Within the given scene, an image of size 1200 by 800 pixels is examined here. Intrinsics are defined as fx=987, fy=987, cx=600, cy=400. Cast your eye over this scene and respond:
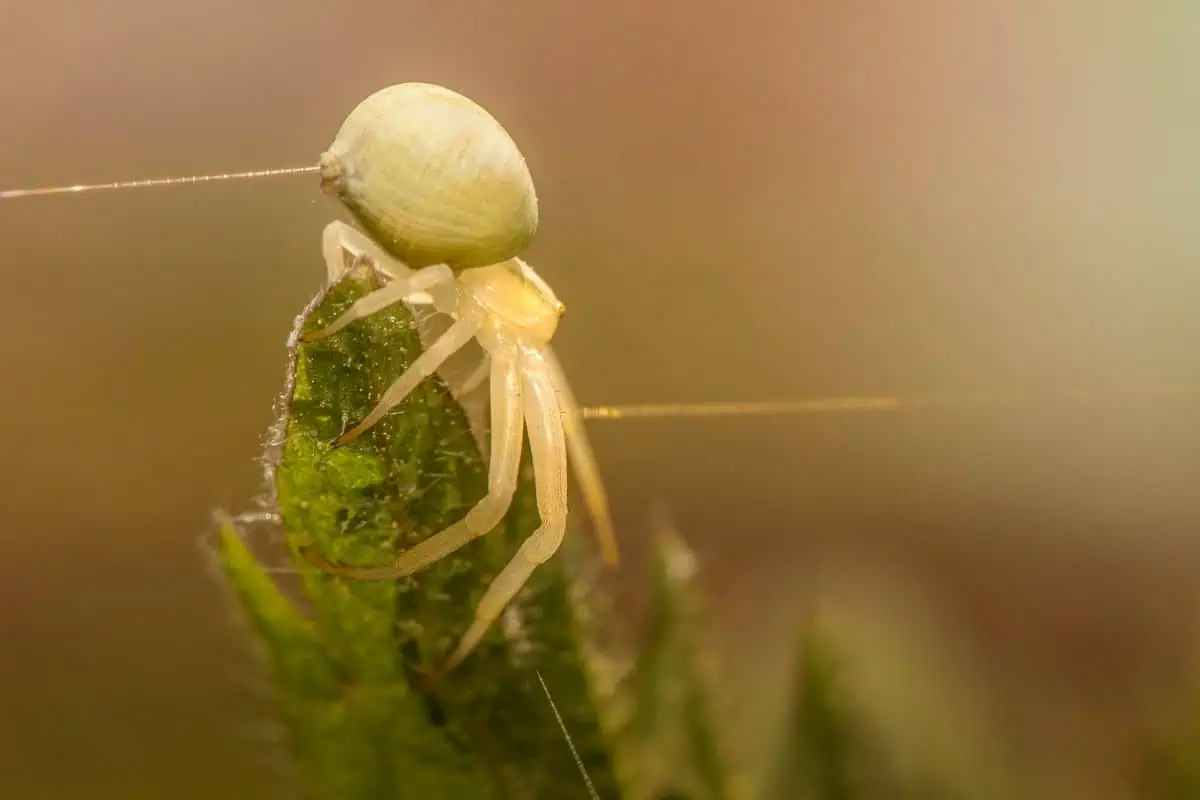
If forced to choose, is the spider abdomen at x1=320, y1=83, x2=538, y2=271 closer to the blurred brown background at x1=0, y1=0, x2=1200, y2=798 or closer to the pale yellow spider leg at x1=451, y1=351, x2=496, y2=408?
the pale yellow spider leg at x1=451, y1=351, x2=496, y2=408

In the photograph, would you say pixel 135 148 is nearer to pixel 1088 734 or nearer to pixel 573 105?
pixel 573 105

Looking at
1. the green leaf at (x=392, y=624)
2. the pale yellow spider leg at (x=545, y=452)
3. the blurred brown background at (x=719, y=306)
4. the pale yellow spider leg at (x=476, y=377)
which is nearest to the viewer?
the green leaf at (x=392, y=624)

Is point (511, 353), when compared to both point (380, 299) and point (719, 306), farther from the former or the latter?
point (719, 306)

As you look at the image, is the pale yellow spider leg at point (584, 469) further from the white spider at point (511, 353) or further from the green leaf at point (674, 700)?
the green leaf at point (674, 700)

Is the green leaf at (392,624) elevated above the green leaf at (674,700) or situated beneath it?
elevated above

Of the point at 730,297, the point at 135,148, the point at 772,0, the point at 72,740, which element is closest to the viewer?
the point at 72,740

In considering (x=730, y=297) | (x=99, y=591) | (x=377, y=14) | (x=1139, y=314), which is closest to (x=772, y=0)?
(x=730, y=297)

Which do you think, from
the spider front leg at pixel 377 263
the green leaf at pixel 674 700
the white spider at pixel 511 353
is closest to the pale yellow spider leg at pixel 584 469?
the white spider at pixel 511 353
